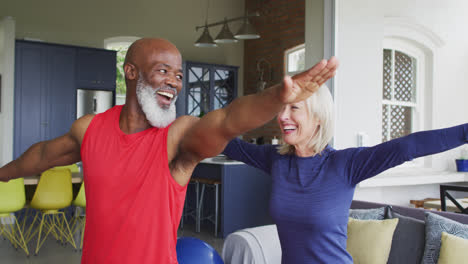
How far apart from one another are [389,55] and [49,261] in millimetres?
4290

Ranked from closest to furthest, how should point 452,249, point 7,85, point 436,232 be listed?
1. point 452,249
2. point 436,232
3. point 7,85

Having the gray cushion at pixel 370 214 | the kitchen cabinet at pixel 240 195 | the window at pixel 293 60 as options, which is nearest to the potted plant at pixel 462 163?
the kitchen cabinet at pixel 240 195

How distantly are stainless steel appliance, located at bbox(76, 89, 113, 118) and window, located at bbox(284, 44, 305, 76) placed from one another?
3.26 m

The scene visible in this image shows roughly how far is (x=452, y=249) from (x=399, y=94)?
304 centimetres

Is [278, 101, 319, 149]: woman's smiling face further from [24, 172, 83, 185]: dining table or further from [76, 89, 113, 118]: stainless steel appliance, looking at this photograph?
[76, 89, 113, 118]: stainless steel appliance

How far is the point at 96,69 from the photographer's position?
758cm

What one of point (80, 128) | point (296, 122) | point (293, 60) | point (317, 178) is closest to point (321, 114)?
point (296, 122)

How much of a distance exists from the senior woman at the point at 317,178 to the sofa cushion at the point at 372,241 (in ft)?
4.02

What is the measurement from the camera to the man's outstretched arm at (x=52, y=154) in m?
1.26

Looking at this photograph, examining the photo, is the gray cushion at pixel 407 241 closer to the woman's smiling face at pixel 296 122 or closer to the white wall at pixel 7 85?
the woman's smiling face at pixel 296 122

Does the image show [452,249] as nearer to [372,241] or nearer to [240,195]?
[372,241]

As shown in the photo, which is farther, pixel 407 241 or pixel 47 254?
pixel 47 254

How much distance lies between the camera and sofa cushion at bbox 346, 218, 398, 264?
9.62 feet

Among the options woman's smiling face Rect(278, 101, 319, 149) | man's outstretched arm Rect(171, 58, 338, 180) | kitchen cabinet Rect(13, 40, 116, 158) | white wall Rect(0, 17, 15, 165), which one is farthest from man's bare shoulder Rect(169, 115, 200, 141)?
kitchen cabinet Rect(13, 40, 116, 158)
